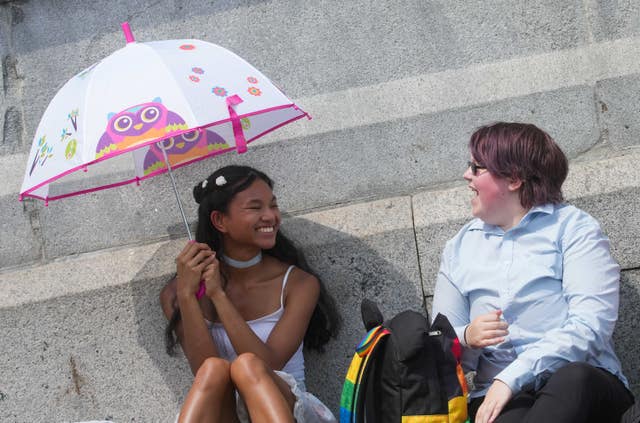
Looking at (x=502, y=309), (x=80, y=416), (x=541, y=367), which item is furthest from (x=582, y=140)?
(x=80, y=416)

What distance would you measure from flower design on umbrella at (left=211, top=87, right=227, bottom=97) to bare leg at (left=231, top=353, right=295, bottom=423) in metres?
0.99

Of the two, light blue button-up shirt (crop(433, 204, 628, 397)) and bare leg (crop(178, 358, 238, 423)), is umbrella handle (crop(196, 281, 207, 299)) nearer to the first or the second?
bare leg (crop(178, 358, 238, 423))

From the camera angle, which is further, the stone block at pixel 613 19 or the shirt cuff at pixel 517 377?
the stone block at pixel 613 19

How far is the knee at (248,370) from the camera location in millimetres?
3266

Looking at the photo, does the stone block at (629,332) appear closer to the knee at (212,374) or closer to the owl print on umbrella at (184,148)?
the knee at (212,374)

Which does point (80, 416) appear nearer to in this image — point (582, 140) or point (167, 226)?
point (167, 226)

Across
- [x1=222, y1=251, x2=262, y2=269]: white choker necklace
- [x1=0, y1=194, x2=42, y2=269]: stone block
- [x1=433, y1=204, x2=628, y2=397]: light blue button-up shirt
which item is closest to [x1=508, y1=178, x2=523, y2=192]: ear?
[x1=433, y1=204, x2=628, y2=397]: light blue button-up shirt

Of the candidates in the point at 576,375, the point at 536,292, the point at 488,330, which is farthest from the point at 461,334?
Result: the point at 576,375

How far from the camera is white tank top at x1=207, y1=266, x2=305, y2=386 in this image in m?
3.78

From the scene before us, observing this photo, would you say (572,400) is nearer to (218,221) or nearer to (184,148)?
(218,221)

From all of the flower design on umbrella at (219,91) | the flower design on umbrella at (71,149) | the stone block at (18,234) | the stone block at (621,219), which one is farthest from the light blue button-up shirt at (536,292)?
the stone block at (18,234)

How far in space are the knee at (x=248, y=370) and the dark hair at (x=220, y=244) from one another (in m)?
0.62

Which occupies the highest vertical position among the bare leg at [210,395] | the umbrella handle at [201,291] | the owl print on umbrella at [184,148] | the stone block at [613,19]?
the stone block at [613,19]

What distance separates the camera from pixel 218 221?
3.93 m
